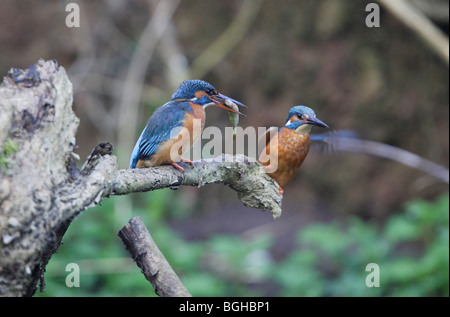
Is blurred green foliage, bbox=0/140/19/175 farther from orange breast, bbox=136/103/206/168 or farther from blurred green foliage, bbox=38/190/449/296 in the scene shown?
blurred green foliage, bbox=38/190/449/296

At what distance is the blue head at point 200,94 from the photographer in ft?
5.21

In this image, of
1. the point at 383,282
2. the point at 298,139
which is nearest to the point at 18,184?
the point at 298,139

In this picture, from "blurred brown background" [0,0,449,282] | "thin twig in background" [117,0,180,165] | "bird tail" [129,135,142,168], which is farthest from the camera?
"thin twig in background" [117,0,180,165]

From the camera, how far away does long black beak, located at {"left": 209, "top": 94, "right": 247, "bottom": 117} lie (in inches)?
56.5

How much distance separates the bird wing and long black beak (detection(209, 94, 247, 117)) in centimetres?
14

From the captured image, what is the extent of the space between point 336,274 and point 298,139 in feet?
9.19

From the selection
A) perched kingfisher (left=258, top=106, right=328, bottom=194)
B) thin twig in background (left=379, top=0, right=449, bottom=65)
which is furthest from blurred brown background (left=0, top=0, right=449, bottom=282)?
perched kingfisher (left=258, top=106, right=328, bottom=194)

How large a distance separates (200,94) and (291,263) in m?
2.60

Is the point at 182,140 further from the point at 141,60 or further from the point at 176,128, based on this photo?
the point at 141,60

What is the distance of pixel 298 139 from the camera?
5.20ft

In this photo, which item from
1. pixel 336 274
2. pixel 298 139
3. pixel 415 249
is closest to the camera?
pixel 298 139

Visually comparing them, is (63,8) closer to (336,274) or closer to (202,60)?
(202,60)

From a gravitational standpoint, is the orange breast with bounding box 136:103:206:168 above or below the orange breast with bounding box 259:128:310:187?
above

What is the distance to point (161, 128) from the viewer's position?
1690mm
